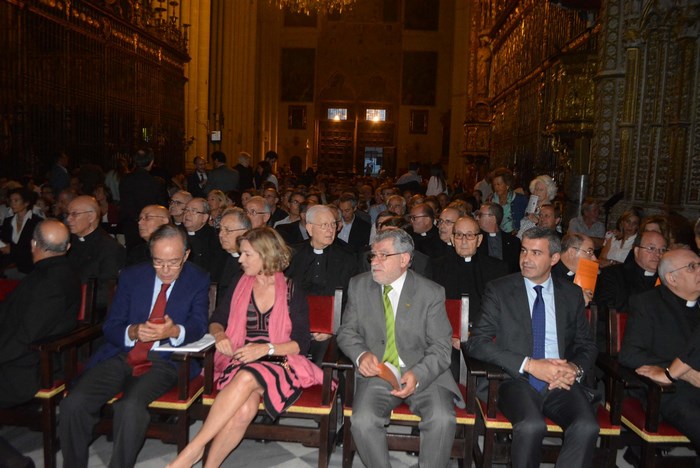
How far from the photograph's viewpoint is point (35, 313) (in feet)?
11.4

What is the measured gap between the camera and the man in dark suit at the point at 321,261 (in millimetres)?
5039

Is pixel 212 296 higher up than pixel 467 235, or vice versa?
pixel 467 235

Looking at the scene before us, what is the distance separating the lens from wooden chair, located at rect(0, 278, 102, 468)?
340 centimetres

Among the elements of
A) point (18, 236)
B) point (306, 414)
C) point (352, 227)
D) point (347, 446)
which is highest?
point (352, 227)

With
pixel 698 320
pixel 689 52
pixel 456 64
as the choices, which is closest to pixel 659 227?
pixel 698 320

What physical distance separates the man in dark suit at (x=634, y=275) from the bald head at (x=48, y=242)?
153 inches

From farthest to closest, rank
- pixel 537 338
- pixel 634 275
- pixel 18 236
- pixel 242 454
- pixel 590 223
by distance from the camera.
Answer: pixel 590 223
pixel 18 236
pixel 634 275
pixel 242 454
pixel 537 338

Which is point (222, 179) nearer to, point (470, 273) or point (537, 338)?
point (470, 273)

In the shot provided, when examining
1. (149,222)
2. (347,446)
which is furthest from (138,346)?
(149,222)

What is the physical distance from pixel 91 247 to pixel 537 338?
3.71 meters

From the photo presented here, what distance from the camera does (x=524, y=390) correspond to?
11.2 ft

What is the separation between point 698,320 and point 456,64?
948 inches

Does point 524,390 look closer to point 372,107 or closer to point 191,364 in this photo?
point 191,364

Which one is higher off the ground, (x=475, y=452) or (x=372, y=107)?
(x=372, y=107)
